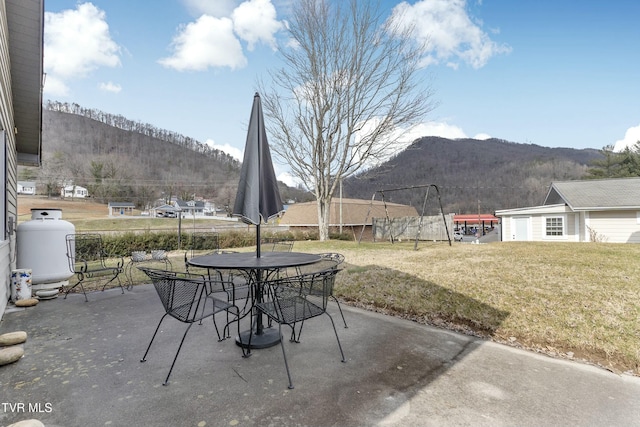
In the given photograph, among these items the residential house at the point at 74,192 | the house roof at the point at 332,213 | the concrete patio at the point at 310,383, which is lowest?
the concrete patio at the point at 310,383

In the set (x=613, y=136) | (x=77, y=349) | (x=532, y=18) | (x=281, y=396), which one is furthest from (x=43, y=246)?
(x=613, y=136)

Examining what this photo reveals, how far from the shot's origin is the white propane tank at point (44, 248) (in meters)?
4.57

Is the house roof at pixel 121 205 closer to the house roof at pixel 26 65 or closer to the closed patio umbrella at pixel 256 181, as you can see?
the house roof at pixel 26 65

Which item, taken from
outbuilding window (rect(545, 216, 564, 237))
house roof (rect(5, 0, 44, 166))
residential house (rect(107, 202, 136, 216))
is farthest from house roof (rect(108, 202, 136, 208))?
outbuilding window (rect(545, 216, 564, 237))

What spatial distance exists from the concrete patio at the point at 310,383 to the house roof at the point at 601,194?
53.3 feet

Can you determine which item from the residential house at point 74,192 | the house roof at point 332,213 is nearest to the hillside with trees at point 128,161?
the residential house at point 74,192

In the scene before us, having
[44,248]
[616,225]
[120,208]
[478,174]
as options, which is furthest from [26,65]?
[478,174]

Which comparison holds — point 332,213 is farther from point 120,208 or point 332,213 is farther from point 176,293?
point 176,293

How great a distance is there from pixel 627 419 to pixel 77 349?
13.0 ft

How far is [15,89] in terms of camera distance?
523 centimetres

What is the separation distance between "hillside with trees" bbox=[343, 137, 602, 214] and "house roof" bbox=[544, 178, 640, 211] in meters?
12.5

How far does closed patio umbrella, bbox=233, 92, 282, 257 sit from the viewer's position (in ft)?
9.27

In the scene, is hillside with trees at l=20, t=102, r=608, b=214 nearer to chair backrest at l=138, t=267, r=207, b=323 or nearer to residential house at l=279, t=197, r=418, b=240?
residential house at l=279, t=197, r=418, b=240

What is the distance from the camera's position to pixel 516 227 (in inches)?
699
